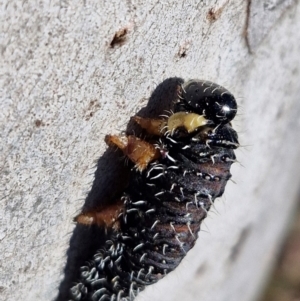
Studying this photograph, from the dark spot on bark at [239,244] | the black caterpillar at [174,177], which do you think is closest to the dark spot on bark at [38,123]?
the black caterpillar at [174,177]

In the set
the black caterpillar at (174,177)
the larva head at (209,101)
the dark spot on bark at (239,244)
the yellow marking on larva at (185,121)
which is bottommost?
the dark spot on bark at (239,244)

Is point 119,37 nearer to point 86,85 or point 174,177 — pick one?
point 86,85

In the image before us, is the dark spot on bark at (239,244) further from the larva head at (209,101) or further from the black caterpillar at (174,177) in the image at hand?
the larva head at (209,101)

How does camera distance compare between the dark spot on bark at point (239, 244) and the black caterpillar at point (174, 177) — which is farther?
the dark spot on bark at point (239, 244)

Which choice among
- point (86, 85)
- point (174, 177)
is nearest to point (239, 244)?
point (174, 177)

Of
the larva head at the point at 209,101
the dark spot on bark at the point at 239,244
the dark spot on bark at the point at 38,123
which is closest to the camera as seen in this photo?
the dark spot on bark at the point at 38,123

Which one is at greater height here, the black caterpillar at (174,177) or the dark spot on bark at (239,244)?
the black caterpillar at (174,177)

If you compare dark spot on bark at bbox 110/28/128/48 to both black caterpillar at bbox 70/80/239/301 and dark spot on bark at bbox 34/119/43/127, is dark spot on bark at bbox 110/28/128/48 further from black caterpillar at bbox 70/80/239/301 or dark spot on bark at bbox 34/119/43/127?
black caterpillar at bbox 70/80/239/301
